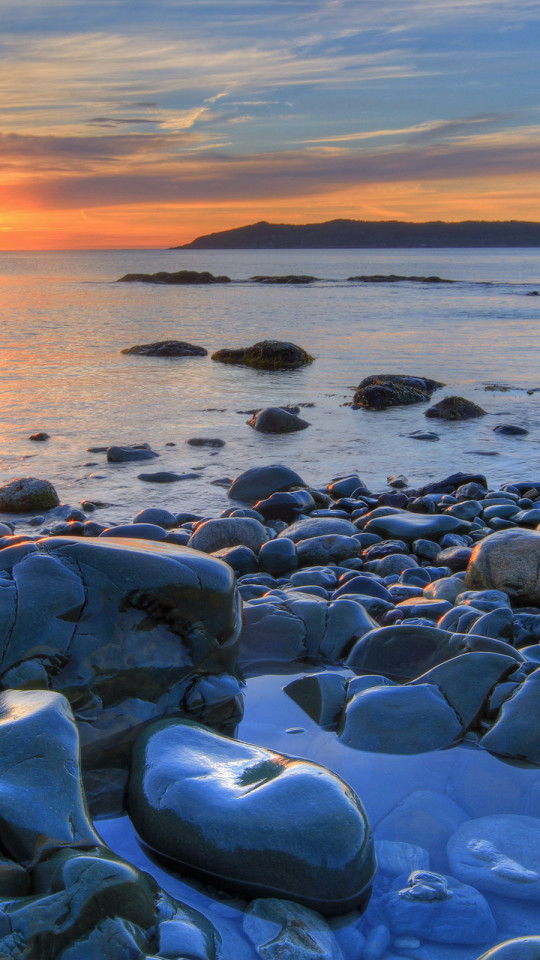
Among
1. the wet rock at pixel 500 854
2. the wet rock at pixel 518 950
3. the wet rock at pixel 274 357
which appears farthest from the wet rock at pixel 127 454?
the wet rock at pixel 274 357

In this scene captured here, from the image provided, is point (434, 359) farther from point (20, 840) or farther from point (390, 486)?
point (20, 840)

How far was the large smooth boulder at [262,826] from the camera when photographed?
2479 mm

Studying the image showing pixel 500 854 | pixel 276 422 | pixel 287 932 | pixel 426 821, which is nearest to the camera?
pixel 287 932

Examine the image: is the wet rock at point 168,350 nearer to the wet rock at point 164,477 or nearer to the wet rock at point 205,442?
the wet rock at point 205,442

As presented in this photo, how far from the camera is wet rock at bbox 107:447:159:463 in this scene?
9.50 meters

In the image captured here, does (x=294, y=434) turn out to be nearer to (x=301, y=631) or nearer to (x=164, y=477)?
(x=164, y=477)

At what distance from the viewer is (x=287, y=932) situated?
7.68 feet

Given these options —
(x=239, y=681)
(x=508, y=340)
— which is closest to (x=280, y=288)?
(x=508, y=340)

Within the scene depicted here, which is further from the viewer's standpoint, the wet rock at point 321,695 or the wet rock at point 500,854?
the wet rock at point 321,695

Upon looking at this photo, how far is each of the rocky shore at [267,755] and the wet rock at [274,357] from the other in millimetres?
13041

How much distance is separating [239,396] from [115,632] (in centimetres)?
1122

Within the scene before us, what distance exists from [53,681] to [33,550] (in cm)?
65

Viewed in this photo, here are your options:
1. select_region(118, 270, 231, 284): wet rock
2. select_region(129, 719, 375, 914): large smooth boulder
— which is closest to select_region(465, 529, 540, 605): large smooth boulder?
select_region(129, 719, 375, 914): large smooth boulder

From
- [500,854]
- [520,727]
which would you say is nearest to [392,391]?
[520,727]
